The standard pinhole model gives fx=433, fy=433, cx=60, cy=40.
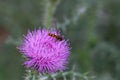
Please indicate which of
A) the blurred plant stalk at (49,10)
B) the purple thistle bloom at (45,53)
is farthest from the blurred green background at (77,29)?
the purple thistle bloom at (45,53)

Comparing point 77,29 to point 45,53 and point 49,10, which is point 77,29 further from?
point 45,53

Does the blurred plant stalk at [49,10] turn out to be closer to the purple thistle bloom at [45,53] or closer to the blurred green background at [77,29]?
the blurred green background at [77,29]

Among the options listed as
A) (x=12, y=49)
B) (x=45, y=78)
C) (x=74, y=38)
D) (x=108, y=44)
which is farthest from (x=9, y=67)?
(x=45, y=78)

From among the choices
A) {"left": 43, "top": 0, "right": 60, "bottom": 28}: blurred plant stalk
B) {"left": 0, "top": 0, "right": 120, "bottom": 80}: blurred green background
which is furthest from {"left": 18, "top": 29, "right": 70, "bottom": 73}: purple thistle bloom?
{"left": 43, "top": 0, "right": 60, "bottom": 28}: blurred plant stalk

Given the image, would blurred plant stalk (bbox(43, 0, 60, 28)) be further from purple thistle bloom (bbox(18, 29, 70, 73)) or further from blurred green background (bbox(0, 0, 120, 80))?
purple thistle bloom (bbox(18, 29, 70, 73))

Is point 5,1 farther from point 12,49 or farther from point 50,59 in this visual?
point 50,59

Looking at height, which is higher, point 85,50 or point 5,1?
point 5,1
